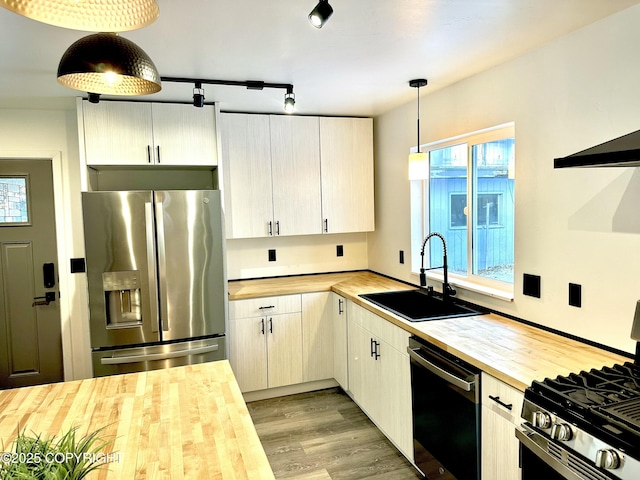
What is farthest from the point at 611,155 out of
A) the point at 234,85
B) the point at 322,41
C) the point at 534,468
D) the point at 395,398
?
the point at 234,85

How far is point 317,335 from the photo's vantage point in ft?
12.1

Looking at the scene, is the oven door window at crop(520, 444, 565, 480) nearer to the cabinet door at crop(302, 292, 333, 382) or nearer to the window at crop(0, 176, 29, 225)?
the cabinet door at crop(302, 292, 333, 382)

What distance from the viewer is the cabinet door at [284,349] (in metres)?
3.55

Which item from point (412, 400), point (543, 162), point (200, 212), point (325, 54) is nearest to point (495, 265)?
point (543, 162)

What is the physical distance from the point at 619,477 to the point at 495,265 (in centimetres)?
166

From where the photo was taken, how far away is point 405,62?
2.46 m

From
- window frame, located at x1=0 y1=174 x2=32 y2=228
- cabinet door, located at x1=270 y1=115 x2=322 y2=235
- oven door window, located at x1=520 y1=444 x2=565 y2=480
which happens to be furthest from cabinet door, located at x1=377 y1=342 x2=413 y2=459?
window frame, located at x1=0 y1=174 x2=32 y2=228

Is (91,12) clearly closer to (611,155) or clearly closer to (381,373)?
(611,155)

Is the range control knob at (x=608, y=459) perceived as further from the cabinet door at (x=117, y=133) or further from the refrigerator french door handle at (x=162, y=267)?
the cabinet door at (x=117, y=133)

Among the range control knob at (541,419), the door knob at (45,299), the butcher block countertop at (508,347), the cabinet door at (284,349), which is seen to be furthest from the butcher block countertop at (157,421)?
the door knob at (45,299)

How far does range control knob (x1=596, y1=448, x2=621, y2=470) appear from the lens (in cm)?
125

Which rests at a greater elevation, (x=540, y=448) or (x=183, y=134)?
(x=183, y=134)

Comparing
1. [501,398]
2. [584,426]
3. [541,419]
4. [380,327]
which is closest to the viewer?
[584,426]

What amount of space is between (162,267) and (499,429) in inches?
89.4
